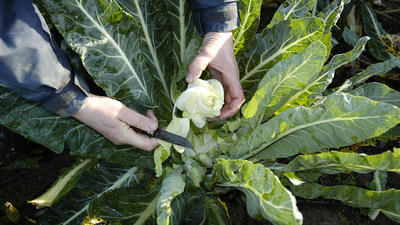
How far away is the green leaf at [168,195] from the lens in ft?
4.28

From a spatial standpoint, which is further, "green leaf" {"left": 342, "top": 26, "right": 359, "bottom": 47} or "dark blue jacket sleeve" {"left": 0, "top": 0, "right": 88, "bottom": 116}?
"green leaf" {"left": 342, "top": 26, "right": 359, "bottom": 47}

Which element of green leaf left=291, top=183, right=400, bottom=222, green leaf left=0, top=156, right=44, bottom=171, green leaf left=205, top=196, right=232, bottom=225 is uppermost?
green leaf left=291, top=183, right=400, bottom=222

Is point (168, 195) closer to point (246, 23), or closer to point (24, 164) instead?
point (246, 23)

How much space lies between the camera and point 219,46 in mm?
1693

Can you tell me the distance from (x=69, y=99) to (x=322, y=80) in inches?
47.4

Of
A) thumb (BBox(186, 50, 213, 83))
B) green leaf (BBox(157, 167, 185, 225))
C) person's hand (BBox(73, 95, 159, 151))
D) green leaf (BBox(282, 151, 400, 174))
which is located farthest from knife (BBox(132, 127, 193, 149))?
green leaf (BBox(282, 151, 400, 174))

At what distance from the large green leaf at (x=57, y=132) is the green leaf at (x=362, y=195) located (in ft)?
2.77

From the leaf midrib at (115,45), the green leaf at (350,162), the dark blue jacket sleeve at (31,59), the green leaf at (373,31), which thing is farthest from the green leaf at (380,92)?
the dark blue jacket sleeve at (31,59)

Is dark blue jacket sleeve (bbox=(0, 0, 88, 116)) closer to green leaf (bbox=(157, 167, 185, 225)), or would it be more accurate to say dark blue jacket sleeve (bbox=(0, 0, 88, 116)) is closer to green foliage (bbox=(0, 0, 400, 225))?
green foliage (bbox=(0, 0, 400, 225))

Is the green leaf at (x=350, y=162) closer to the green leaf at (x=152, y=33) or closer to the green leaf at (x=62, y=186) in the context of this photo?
the green leaf at (x=152, y=33)

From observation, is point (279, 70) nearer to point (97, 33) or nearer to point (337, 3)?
point (337, 3)

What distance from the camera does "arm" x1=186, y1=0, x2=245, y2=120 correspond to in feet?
5.37

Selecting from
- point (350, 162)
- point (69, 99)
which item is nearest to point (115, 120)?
point (69, 99)

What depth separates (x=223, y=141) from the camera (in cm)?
187
